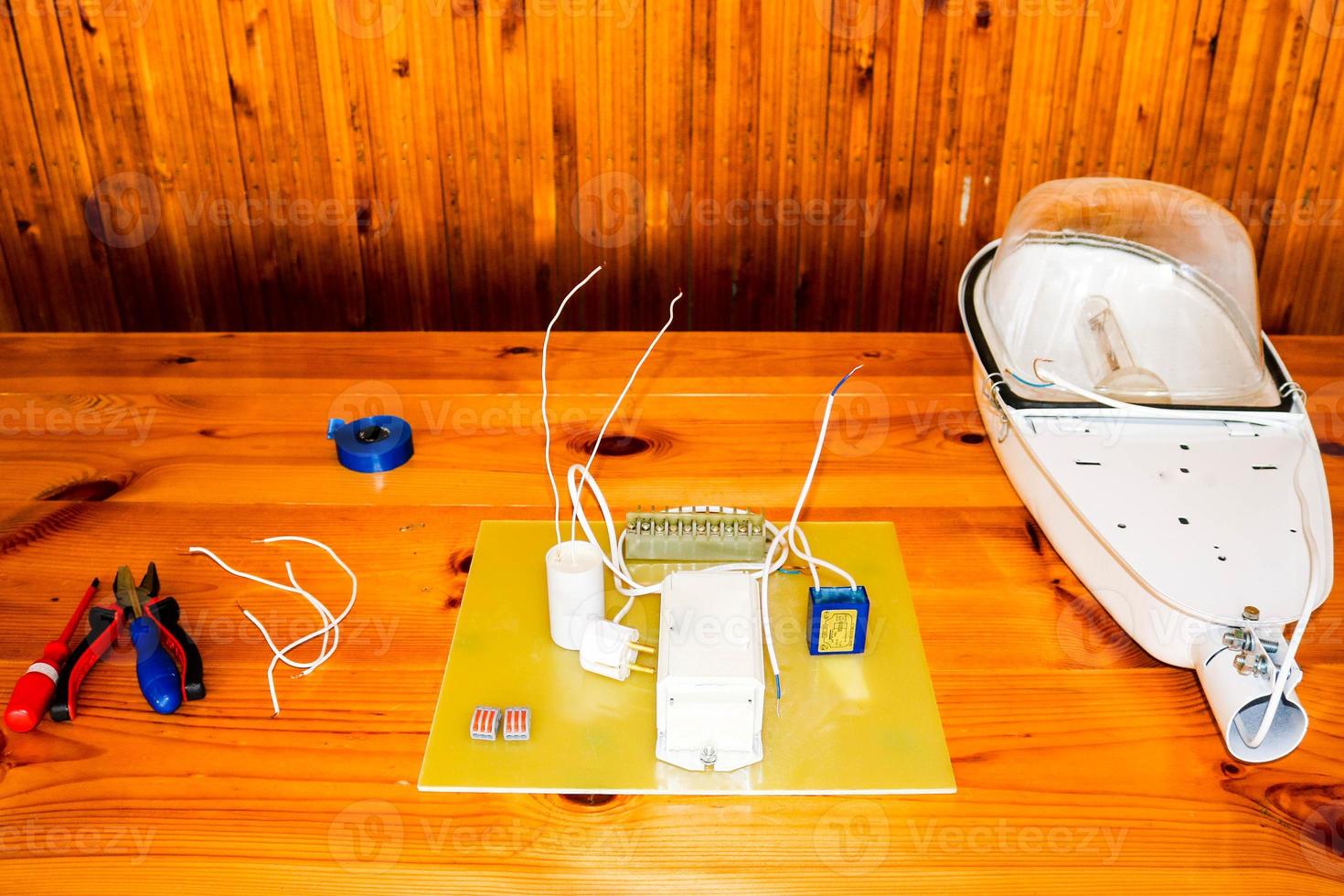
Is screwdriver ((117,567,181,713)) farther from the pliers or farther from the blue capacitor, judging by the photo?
the blue capacitor

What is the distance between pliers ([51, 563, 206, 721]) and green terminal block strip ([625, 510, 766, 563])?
1.27 ft

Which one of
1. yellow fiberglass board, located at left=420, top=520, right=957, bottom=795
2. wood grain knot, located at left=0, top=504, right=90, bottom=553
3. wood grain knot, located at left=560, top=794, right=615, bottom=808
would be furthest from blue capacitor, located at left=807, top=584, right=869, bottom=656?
wood grain knot, located at left=0, top=504, right=90, bottom=553

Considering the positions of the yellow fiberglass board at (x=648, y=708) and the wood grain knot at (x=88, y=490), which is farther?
the wood grain knot at (x=88, y=490)

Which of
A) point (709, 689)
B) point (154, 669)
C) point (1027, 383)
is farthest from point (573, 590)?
point (1027, 383)

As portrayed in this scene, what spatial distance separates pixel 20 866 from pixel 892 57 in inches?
74.1

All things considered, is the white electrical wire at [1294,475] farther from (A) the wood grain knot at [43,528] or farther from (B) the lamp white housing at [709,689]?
(A) the wood grain knot at [43,528]

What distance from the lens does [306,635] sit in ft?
3.03

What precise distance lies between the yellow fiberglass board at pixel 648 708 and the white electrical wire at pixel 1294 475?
9.0 inches

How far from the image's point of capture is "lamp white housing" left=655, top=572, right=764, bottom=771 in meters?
0.78

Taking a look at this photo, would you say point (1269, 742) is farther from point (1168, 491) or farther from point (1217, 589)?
point (1168, 491)

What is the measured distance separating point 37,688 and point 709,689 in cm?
52

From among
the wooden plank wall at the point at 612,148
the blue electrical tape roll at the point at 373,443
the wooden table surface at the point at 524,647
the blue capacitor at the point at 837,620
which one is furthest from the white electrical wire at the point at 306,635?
the wooden plank wall at the point at 612,148

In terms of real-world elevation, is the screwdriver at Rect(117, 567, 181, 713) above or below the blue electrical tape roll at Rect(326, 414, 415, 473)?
below

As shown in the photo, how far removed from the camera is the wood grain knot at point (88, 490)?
1.11 m
